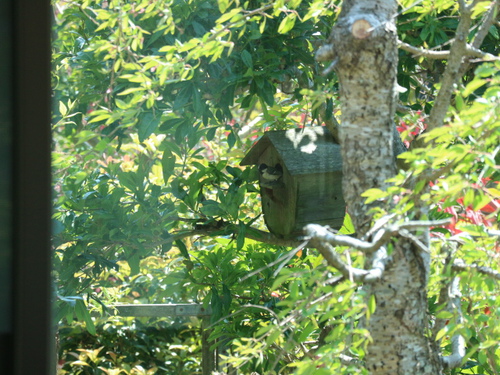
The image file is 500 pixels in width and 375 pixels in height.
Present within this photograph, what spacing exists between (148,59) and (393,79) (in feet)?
1.59

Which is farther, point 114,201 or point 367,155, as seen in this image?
point 114,201

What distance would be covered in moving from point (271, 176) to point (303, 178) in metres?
0.08

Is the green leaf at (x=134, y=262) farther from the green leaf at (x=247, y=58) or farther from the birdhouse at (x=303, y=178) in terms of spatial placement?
the green leaf at (x=247, y=58)

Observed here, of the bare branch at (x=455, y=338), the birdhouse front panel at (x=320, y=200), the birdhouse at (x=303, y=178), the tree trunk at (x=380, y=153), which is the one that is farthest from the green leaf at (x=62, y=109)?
the bare branch at (x=455, y=338)

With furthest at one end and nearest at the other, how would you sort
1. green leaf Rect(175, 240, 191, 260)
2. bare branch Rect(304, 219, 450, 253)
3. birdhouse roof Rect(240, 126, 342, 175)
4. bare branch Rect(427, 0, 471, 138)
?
green leaf Rect(175, 240, 191, 260), birdhouse roof Rect(240, 126, 342, 175), bare branch Rect(427, 0, 471, 138), bare branch Rect(304, 219, 450, 253)

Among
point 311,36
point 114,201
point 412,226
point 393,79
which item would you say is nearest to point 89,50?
point 114,201

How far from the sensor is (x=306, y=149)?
53.8 inches

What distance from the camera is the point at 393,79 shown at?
95cm

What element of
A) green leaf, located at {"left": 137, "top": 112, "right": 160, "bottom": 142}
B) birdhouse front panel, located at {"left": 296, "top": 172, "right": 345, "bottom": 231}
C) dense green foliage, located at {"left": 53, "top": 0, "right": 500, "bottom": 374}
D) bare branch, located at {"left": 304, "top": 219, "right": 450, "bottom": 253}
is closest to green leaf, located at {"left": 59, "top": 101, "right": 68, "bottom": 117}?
dense green foliage, located at {"left": 53, "top": 0, "right": 500, "bottom": 374}

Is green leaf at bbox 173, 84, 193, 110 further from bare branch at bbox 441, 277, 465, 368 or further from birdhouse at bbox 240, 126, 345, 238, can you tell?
bare branch at bbox 441, 277, 465, 368

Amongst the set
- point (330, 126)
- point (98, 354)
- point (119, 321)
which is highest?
point (330, 126)

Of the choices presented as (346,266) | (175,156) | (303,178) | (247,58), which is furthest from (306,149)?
(346,266)

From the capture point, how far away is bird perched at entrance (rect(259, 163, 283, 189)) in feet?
4.49

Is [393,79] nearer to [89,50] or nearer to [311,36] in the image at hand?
[311,36]
